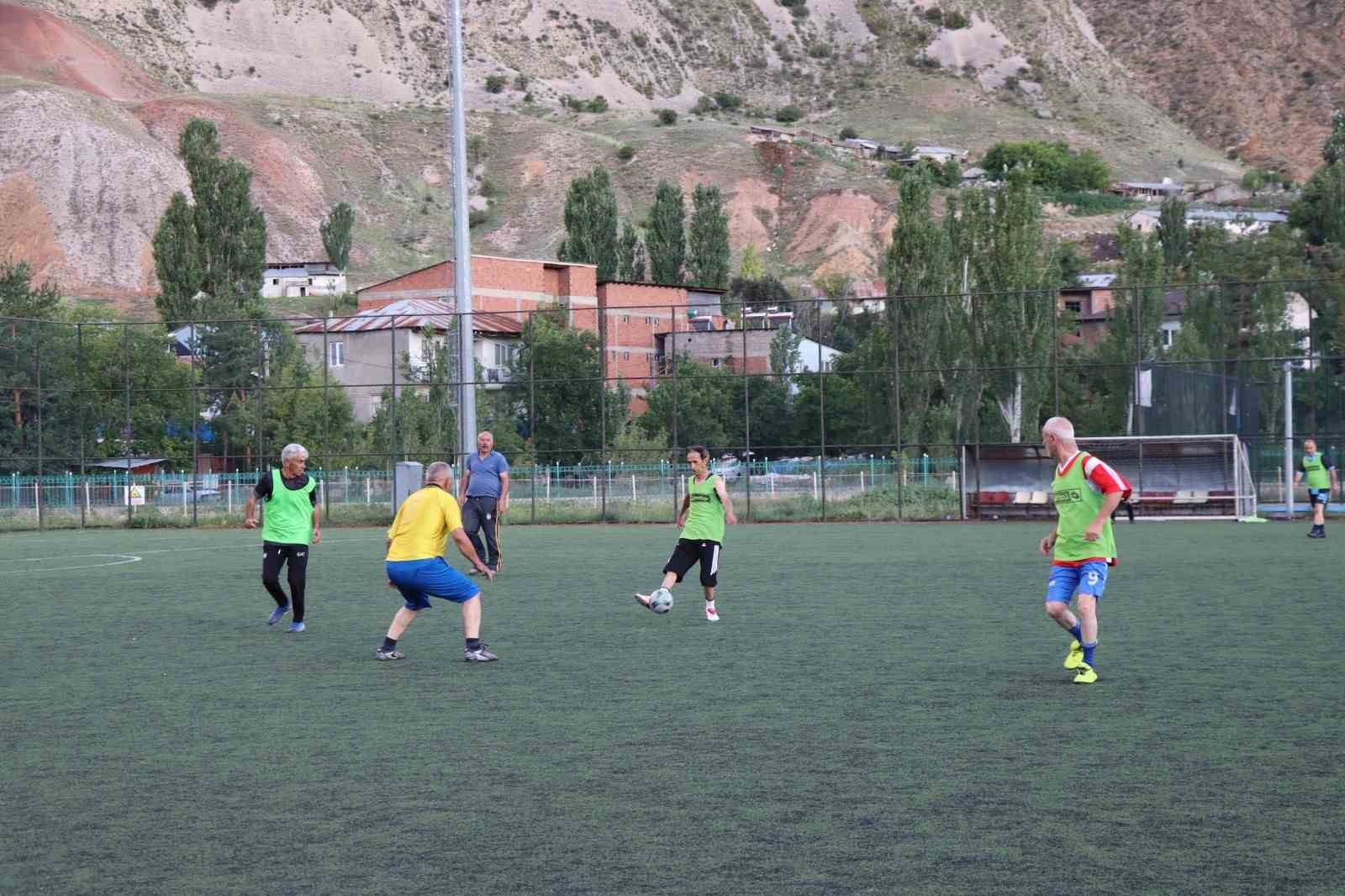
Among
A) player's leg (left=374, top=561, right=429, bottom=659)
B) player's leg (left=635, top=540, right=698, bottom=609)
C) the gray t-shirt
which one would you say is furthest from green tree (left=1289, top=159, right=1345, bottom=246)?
player's leg (left=374, top=561, right=429, bottom=659)

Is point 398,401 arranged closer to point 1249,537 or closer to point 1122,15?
point 1249,537

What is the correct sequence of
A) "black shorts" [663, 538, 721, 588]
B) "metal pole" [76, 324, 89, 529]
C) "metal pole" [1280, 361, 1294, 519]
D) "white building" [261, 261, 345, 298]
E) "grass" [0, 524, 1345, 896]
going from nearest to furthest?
"grass" [0, 524, 1345, 896], "black shorts" [663, 538, 721, 588], "metal pole" [1280, 361, 1294, 519], "metal pole" [76, 324, 89, 529], "white building" [261, 261, 345, 298]

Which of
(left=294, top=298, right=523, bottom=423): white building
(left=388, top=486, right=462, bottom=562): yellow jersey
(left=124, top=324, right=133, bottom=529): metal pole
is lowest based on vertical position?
(left=388, top=486, right=462, bottom=562): yellow jersey

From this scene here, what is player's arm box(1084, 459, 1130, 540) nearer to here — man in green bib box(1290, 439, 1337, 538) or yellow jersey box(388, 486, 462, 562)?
yellow jersey box(388, 486, 462, 562)

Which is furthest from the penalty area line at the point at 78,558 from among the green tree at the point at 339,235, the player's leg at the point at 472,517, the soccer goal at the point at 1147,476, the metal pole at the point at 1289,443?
the green tree at the point at 339,235

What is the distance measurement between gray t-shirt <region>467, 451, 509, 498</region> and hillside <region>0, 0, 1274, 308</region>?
104 meters

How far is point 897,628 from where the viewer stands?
13578mm

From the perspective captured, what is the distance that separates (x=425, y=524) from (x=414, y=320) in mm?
61045

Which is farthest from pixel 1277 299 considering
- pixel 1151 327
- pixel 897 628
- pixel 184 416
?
pixel 897 628

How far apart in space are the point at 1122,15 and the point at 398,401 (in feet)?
577

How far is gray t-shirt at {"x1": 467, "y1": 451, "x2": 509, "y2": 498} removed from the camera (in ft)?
63.0

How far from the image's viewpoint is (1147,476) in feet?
123

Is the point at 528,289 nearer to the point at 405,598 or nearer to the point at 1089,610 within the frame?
the point at 405,598

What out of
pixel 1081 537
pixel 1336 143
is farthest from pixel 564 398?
pixel 1336 143
